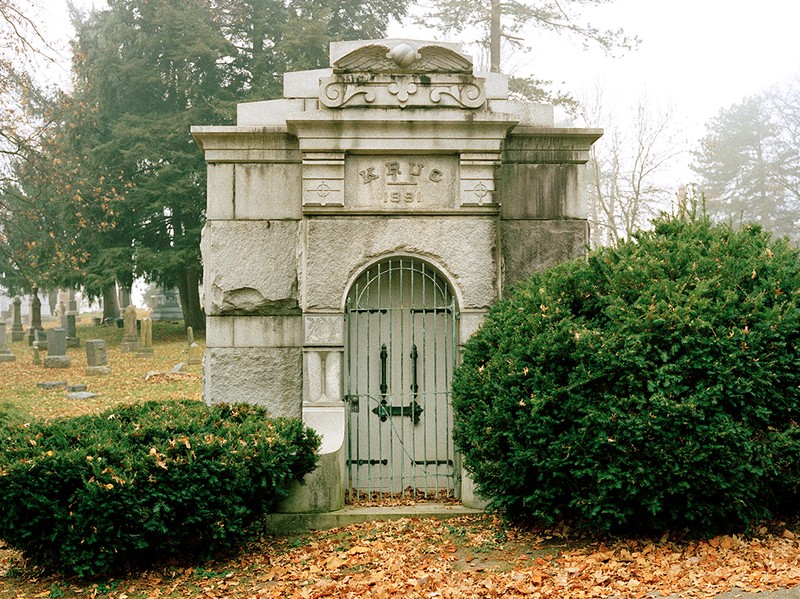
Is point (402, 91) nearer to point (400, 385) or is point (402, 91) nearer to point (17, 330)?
point (400, 385)

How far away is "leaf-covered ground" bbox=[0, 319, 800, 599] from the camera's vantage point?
13.6ft

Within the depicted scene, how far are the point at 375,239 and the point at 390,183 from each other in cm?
50

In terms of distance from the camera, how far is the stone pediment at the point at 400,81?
6.02 metres

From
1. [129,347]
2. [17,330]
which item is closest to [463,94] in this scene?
[129,347]

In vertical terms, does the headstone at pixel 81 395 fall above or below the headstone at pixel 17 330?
below

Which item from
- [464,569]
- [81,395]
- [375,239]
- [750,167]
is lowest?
[81,395]

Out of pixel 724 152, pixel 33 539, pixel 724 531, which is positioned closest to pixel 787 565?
pixel 724 531

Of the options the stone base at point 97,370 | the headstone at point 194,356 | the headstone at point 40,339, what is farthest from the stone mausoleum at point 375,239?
the headstone at point 40,339

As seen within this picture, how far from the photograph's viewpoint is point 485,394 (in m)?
5.13

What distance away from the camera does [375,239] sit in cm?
618

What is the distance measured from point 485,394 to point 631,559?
1.42m

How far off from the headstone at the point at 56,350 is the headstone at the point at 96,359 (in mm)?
1806

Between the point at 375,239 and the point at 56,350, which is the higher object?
the point at 375,239

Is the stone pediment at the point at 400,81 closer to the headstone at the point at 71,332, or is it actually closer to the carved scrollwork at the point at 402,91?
the carved scrollwork at the point at 402,91
